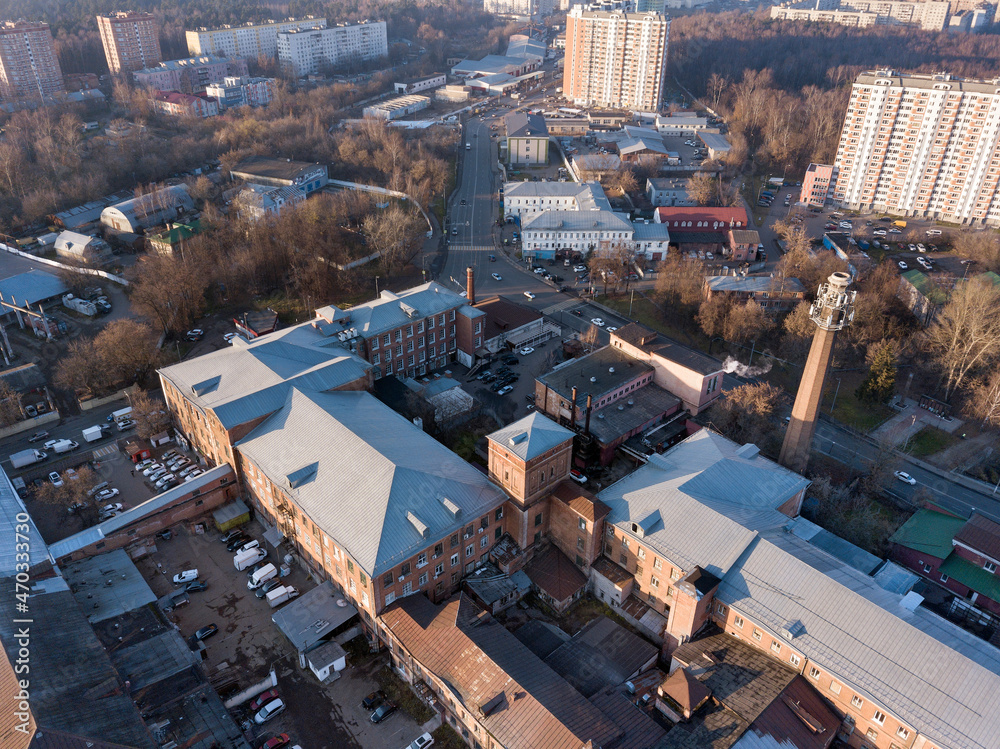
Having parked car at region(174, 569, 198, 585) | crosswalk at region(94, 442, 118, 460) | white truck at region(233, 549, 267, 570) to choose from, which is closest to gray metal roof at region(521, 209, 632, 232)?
crosswalk at region(94, 442, 118, 460)

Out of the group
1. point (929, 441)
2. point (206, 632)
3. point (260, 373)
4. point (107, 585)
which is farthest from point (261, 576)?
point (929, 441)

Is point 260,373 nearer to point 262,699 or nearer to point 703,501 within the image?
point 262,699

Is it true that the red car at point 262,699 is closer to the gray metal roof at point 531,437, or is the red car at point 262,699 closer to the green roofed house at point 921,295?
the gray metal roof at point 531,437

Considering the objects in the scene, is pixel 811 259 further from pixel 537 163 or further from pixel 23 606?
pixel 23 606

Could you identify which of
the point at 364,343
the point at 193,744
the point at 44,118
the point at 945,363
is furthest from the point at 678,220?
the point at 44,118

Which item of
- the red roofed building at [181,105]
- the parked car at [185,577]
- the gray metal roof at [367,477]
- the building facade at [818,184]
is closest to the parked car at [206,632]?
the parked car at [185,577]

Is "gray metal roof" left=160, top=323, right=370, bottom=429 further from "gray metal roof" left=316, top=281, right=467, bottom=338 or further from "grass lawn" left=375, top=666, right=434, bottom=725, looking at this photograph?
"grass lawn" left=375, top=666, right=434, bottom=725
